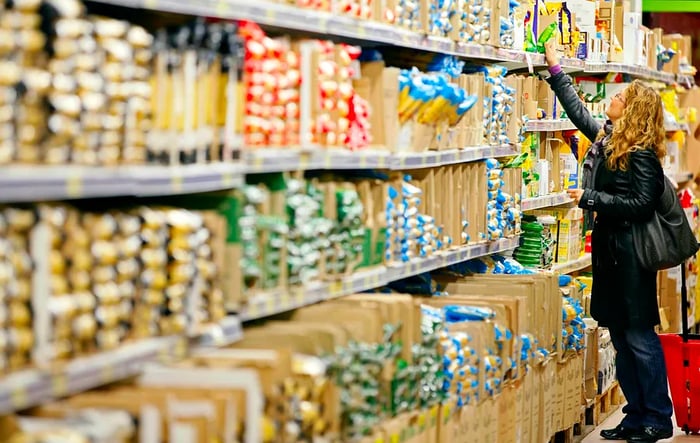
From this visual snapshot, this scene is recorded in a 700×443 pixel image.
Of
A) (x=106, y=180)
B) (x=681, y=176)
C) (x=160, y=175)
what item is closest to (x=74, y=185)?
(x=106, y=180)

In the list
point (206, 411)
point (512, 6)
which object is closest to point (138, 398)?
point (206, 411)

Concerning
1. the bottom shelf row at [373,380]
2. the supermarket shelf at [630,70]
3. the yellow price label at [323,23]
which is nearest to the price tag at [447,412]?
the bottom shelf row at [373,380]

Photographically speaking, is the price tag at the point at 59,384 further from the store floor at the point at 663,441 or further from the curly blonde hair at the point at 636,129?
the store floor at the point at 663,441

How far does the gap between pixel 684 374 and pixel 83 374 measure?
470cm

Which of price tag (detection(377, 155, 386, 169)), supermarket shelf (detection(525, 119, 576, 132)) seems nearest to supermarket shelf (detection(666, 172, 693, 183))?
supermarket shelf (detection(525, 119, 576, 132))

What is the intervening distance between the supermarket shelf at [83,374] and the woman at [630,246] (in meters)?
3.44

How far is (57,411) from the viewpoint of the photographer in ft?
8.67

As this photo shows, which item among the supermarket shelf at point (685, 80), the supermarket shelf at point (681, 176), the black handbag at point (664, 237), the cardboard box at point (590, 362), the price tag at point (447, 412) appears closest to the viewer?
the price tag at point (447, 412)

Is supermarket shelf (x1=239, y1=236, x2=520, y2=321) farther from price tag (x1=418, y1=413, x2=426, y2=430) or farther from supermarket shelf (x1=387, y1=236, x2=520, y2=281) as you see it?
price tag (x1=418, y1=413, x2=426, y2=430)

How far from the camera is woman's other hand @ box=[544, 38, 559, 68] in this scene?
654cm

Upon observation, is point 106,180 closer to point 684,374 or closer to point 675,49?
point 684,374

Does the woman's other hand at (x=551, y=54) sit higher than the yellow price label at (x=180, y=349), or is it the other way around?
the woman's other hand at (x=551, y=54)

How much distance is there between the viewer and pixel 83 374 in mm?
2646

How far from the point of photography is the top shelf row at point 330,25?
3053 mm
